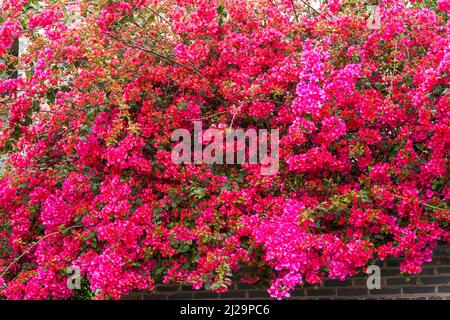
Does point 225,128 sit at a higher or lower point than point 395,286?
higher

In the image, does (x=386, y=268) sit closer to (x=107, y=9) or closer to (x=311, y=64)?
(x=311, y=64)

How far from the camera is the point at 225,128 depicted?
4270 millimetres

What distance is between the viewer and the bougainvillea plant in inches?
167

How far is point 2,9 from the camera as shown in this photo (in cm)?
566

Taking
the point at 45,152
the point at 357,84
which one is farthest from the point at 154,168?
the point at 357,84

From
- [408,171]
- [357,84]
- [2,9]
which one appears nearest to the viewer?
[408,171]

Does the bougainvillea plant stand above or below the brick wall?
above

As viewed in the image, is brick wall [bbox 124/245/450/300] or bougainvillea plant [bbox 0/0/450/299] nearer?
bougainvillea plant [bbox 0/0/450/299]

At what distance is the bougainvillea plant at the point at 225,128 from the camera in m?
4.24

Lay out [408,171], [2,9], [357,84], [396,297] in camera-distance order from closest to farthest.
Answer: [408,171], [357,84], [396,297], [2,9]

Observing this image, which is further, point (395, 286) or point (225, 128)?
point (395, 286)

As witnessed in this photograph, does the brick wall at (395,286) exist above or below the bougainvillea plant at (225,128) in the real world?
below

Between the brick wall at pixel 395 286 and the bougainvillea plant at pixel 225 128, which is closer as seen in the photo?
the bougainvillea plant at pixel 225 128

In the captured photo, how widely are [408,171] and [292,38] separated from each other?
1456 millimetres
